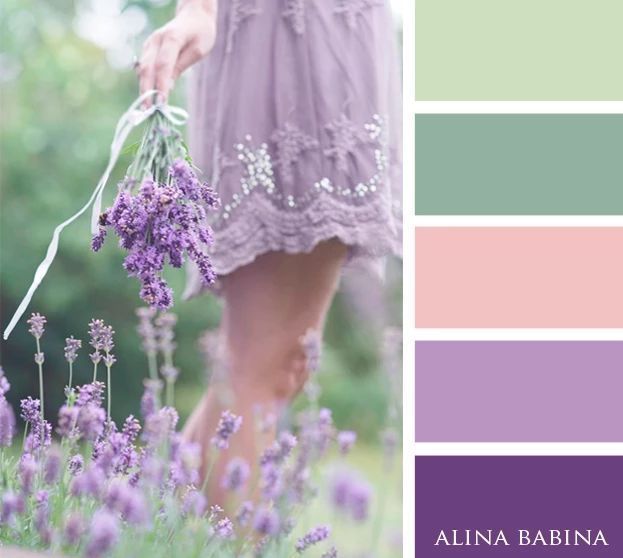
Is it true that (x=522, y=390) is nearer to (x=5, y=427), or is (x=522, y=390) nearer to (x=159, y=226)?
(x=159, y=226)

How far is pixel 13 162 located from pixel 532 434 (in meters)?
3.18

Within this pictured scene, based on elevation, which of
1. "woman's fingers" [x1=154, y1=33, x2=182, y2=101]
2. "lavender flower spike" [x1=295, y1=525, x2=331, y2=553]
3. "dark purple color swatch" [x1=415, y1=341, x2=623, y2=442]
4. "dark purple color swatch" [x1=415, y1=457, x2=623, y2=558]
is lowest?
"lavender flower spike" [x1=295, y1=525, x2=331, y2=553]

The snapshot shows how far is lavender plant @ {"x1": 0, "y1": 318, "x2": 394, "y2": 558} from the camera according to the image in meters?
1.33

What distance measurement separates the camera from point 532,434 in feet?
5.77

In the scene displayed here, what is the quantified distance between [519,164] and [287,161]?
0.41m

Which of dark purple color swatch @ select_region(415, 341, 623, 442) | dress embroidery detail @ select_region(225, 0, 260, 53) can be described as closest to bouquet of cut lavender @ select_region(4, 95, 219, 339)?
dress embroidery detail @ select_region(225, 0, 260, 53)

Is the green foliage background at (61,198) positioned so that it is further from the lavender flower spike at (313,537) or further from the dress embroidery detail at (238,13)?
the lavender flower spike at (313,537)

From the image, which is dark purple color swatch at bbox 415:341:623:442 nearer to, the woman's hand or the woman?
the woman

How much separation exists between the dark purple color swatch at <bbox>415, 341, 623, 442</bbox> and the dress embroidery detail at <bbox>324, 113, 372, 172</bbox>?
0.35 meters

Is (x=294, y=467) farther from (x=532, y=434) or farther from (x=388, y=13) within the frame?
(x=388, y=13)

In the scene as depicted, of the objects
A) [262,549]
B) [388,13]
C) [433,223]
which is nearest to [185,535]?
[262,549]

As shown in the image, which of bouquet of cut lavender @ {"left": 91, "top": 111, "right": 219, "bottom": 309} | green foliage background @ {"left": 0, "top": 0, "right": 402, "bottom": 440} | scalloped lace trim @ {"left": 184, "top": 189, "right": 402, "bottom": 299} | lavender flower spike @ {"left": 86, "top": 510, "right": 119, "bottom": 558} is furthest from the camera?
green foliage background @ {"left": 0, "top": 0, "right": 402, "bottom": 440}

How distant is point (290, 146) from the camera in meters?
1.75

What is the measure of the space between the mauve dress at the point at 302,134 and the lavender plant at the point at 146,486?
0.34m
